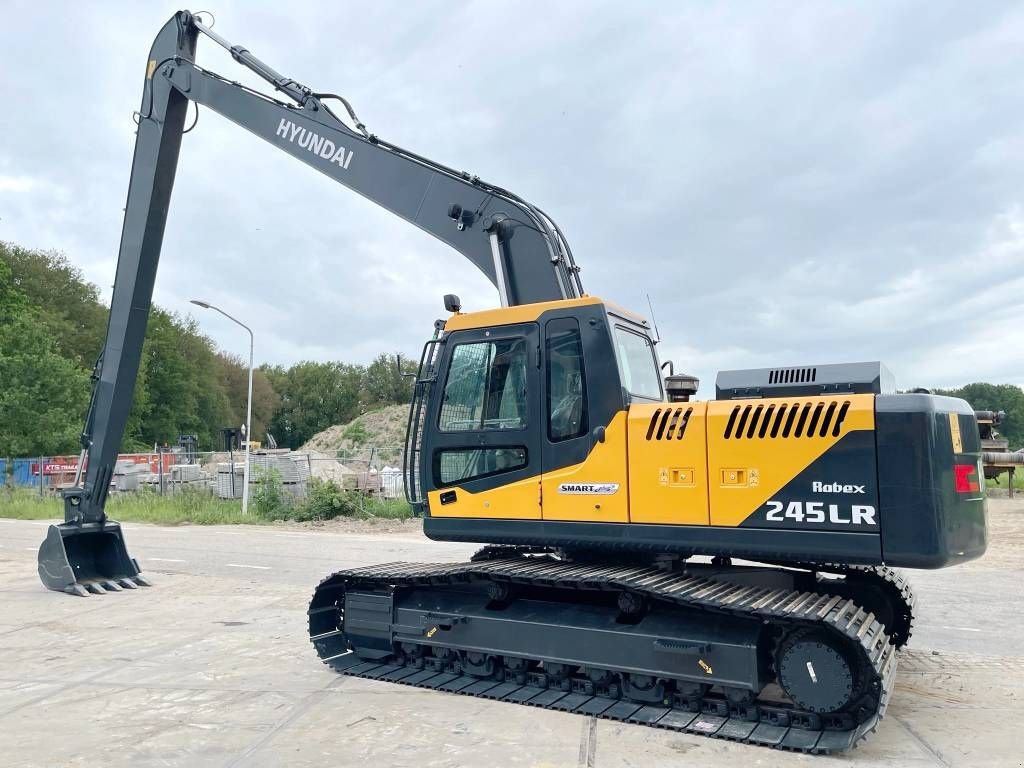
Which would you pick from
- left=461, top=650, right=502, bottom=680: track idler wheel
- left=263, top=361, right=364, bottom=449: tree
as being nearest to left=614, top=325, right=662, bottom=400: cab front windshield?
left=461, top=650, right=502, bottom=680: track idler wheel

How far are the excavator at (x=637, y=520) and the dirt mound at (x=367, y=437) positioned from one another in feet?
135

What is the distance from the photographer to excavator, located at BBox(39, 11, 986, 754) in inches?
199

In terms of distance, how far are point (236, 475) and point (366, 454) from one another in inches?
742

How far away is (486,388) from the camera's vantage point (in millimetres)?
6445

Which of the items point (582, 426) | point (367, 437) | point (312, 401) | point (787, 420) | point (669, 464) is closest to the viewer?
point (787, 420)

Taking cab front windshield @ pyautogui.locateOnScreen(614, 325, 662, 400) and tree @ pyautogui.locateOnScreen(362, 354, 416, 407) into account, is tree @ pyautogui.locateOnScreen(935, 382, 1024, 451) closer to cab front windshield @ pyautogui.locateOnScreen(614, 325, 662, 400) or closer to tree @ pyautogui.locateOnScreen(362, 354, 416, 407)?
cab front windshield @ pyautogui.locateOnScreen(614, 325, 662, 400)

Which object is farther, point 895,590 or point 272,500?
point 272,500

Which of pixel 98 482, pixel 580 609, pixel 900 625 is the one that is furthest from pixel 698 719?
pixel 98 482

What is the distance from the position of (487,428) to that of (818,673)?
2.82 m

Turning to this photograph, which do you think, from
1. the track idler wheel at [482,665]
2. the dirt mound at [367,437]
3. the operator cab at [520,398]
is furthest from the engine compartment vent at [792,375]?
the dirt mound at [367,437]

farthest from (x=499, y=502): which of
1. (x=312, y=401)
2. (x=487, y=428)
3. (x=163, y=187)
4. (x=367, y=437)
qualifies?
(x=312, y=401)

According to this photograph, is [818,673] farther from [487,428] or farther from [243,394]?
[243,394]

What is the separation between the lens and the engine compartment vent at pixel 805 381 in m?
5.77

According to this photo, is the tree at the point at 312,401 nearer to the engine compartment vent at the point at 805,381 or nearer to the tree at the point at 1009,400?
the tree at the point at 1009,400
